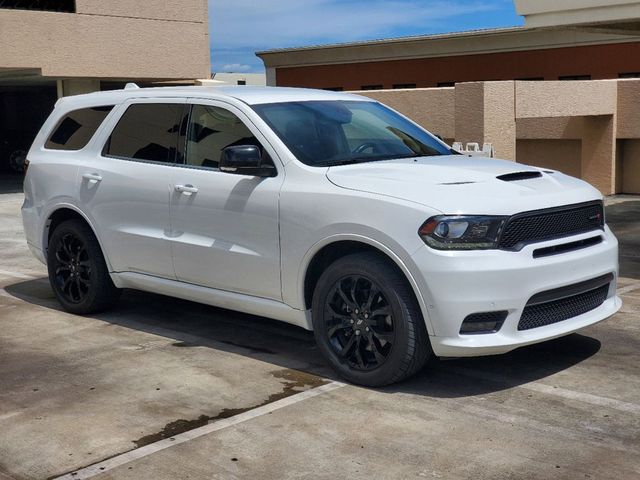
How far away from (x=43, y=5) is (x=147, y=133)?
18.8 meters

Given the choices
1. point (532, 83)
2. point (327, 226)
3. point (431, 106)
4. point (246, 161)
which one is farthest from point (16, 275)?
point (532, 83)

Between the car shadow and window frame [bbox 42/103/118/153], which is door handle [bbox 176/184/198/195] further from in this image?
window frame [bbox 42/103/118/153]

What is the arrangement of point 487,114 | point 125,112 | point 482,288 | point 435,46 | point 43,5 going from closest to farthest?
point 482,288
point 125,112
point 487,114
point 43,5
point 435,46

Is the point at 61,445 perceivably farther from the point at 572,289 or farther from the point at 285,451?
the point at 572,289

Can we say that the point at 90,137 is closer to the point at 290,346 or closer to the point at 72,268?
the point at 72,268

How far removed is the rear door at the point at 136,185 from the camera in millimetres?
7305

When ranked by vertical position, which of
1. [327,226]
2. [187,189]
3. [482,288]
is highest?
[187,189]

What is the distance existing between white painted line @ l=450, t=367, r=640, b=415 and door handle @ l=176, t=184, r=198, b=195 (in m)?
2.32

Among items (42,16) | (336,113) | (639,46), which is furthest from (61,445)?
(639,46)

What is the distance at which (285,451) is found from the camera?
4.95 metres

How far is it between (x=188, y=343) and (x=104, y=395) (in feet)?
4.45

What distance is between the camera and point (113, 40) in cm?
2439

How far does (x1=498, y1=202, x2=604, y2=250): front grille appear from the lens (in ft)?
18.5

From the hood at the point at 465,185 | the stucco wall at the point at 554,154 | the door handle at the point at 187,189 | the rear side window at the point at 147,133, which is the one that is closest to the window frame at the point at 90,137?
the rear side window at the point at 147,133
